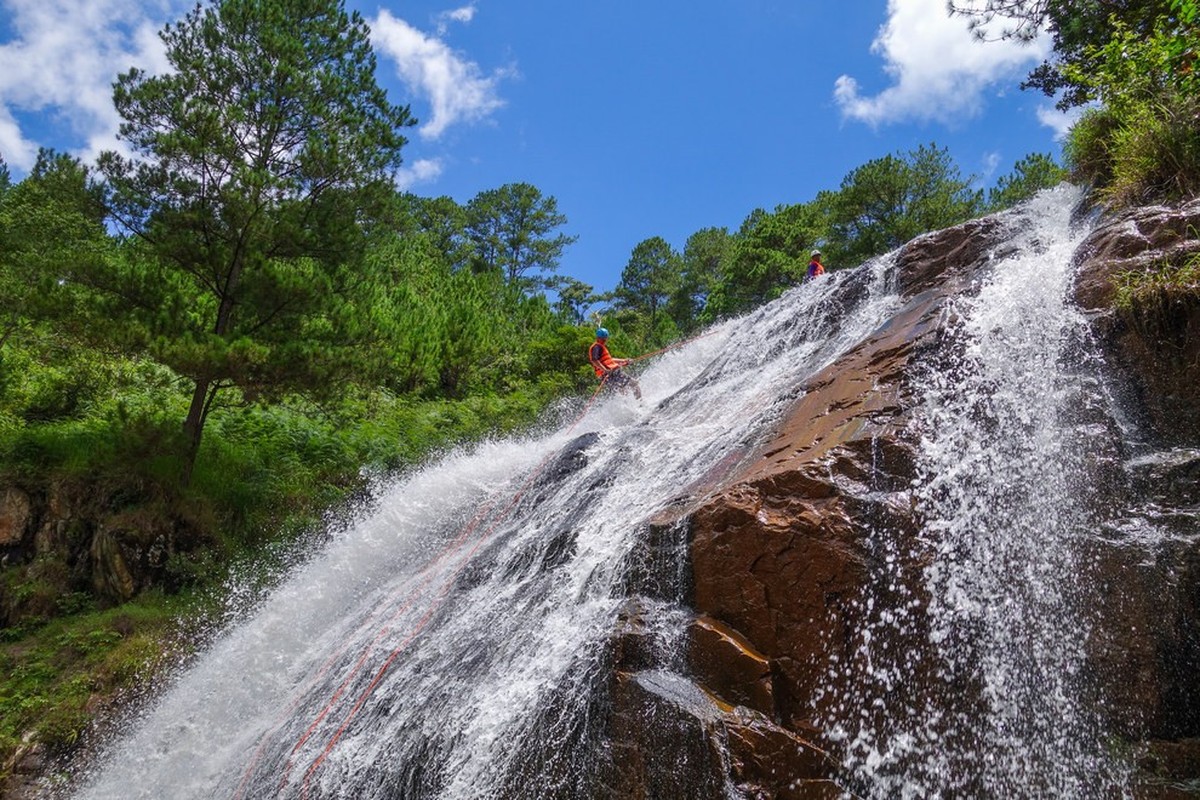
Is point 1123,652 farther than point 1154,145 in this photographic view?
No

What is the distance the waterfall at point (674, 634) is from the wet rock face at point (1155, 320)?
0.28m

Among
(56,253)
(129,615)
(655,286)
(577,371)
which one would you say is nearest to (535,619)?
(129,615)

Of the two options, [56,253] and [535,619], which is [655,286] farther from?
[535,619]

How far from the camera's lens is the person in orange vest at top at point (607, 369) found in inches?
528

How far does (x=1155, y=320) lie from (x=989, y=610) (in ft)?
9.23

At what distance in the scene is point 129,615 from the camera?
958 centimetres

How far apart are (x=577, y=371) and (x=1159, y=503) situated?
55.9 ft

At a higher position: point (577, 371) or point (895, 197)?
point (895, 197)

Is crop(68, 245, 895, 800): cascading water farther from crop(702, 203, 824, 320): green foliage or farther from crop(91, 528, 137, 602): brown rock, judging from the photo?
crop(702, 203, 824, 320): green foliage

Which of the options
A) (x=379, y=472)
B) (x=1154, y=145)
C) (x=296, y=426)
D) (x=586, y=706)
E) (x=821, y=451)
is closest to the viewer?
(x=586, y=706)

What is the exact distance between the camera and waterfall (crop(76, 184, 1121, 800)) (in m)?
4.25

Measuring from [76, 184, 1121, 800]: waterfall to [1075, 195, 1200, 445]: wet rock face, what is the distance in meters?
0.28

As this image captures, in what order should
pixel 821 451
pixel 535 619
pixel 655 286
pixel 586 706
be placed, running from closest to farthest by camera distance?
pixel 586 706 → pixel 821 451 → pixel 535 619 → pixel 655 286

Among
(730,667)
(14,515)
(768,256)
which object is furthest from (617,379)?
(768,256)
